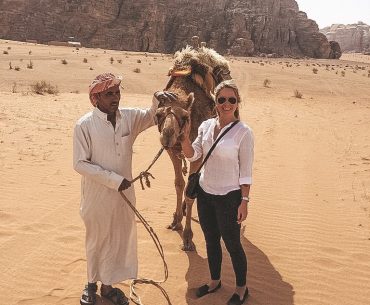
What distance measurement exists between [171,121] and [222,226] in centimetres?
105

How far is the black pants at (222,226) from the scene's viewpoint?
3.74 metres

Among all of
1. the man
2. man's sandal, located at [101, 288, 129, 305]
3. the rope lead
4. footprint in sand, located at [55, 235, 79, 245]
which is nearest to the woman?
the rope lead

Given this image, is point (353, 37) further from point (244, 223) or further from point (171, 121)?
point (171, 121)

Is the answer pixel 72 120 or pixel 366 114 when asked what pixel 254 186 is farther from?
pixel 366 114

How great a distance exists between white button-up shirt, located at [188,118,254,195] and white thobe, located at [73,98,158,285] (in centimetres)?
74

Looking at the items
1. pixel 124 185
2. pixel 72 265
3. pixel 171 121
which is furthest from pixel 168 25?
pixel 124 185

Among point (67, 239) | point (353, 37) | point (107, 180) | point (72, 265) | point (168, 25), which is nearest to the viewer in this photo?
point (107, 180)

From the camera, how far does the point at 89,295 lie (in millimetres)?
4051

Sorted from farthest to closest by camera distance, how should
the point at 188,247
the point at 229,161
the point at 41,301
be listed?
1. the point at 188,247
2. the point at 41,301
3. the point at 229,161

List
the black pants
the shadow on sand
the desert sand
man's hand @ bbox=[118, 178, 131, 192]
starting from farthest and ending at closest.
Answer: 1. the desert sand
2. the shadow on sand
3. the black pants
4. man's hand @ bbox=[118, 178, 131, 192]

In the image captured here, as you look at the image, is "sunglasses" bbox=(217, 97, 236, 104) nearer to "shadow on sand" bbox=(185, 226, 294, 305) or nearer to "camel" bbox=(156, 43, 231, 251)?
"camel" bbox=(156, 43, 231, 251)

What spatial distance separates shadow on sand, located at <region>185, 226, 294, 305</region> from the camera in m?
4.30

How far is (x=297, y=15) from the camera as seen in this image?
8138cm

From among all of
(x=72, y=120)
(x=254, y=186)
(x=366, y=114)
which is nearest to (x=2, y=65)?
(x=72, y=120)
